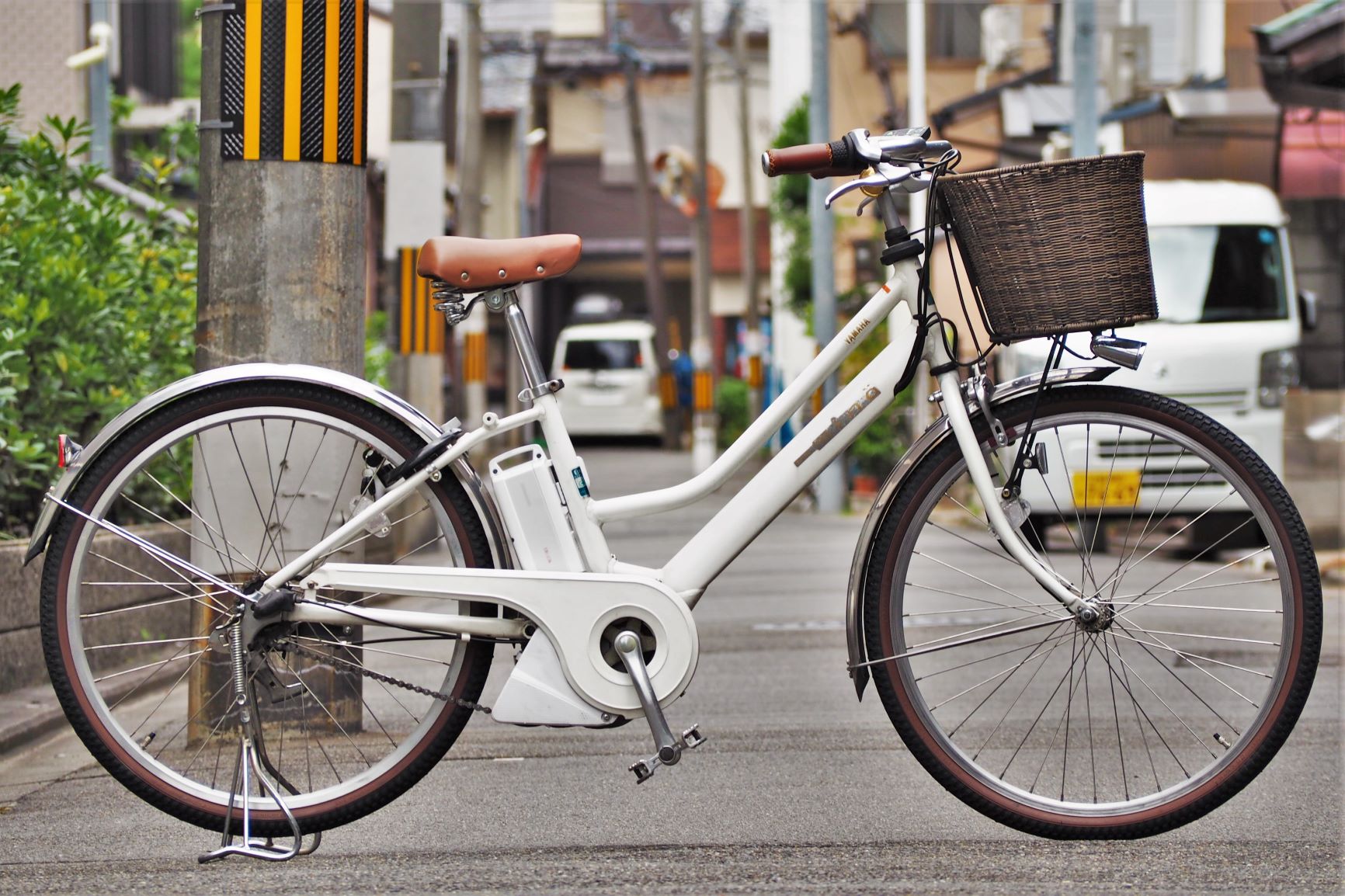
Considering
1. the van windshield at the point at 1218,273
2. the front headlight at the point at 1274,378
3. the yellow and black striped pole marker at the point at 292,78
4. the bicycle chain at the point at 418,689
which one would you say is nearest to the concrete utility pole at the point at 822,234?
the van windshield at the point at 1218,273

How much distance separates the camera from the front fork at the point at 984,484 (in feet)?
10.6

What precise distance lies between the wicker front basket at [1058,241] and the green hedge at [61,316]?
339 cm

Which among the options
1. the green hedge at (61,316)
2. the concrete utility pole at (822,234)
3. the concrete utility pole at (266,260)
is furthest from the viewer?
the concrete utility pole at (822,234)

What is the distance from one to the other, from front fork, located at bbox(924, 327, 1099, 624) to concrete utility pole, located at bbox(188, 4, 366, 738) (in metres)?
1.81

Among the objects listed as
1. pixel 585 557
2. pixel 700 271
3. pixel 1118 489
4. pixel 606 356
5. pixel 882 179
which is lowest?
pixel 606 356

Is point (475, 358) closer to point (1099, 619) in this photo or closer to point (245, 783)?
point (245, 783)

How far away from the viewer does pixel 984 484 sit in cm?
326

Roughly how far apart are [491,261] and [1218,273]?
8868 millimetres

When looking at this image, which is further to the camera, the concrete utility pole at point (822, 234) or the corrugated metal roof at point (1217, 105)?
the corrugated metal roof at point (1217, 105)

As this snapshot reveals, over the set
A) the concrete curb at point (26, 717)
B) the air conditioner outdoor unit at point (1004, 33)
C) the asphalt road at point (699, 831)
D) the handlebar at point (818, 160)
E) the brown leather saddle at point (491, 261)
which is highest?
the air conditioner outdoor unit at point (1004, 33)

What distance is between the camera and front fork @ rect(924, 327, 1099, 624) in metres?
3.23

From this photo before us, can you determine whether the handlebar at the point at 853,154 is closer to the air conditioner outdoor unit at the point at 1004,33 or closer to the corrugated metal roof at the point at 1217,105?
the corrugated metal roof at the point at 1217,105

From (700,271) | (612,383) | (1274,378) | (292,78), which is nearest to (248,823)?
(292,78)

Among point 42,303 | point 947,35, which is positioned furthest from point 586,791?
point 947,35
